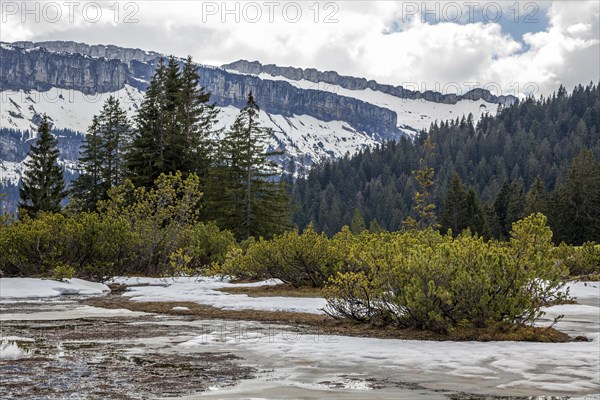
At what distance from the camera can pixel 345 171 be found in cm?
18125

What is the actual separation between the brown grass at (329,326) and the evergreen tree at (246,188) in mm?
28290

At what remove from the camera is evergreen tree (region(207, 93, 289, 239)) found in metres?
40.6

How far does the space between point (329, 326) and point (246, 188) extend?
1275 inches

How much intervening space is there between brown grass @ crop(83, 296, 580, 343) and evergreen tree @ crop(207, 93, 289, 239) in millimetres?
28290

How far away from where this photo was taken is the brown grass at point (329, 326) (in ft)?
25.0

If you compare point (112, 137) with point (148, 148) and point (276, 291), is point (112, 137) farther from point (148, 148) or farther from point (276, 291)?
point (276, 291)

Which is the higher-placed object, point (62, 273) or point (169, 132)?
point (169, 132)

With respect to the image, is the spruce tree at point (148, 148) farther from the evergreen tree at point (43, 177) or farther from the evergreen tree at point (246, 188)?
the evergreen tree at point (43, 177)

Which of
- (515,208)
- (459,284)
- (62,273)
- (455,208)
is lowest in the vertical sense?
(62,273)

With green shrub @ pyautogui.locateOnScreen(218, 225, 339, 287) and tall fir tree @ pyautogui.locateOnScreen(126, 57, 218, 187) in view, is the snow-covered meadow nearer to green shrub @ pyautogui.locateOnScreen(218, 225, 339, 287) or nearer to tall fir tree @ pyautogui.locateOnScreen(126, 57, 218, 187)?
green shrub @ pyautogui.locateOnScreen(218, 225, 339, 287)

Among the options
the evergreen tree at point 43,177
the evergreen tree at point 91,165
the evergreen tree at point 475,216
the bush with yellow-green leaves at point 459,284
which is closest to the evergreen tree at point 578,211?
the evergreen tree at point 475,216

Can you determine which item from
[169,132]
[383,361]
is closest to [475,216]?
[169,132]

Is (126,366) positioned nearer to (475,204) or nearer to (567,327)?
(567,327)

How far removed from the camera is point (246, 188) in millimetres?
40844
